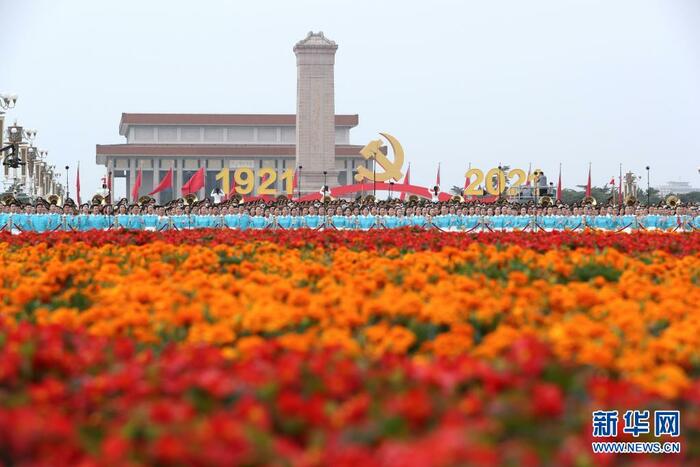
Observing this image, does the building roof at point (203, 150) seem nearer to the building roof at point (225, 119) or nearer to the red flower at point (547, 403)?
the building roof at point (225, 119)

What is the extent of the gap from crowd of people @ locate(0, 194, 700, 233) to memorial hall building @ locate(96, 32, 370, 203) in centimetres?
4365

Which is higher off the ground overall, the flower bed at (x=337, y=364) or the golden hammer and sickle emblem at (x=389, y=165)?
the golden hammer and sickle emblem at (x=389, y=165)

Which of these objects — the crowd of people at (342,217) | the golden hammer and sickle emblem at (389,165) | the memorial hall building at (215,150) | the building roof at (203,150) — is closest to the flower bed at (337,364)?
the crowd of people at (342,217)

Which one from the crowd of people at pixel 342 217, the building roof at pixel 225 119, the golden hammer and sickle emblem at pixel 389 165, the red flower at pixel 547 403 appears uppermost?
the building roof at pixel 225 119

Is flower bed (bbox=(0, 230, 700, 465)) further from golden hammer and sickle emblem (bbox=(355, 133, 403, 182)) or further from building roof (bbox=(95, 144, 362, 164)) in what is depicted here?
building roof (bbox=(95, 144, 362, 164))

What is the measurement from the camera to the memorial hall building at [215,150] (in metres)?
94.5

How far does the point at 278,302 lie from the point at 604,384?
9.48ft

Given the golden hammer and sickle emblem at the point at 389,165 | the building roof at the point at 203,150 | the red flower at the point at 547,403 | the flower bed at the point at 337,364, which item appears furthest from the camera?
the building roof at the point at 203,150

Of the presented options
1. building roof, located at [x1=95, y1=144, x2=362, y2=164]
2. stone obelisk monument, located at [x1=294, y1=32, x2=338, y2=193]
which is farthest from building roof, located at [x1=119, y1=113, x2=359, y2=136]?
stone obelisk monument, located at [x1=294, y1=32, x2=338, y2=193]

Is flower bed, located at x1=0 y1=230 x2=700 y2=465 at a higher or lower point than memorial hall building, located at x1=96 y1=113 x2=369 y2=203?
lower

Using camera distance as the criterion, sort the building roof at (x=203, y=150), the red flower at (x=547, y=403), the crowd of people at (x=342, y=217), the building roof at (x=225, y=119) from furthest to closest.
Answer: the building roof at (x=225, y=119), the building roof at (x=203, y=150), the crowd of people at (x=342, y=217), the red flower at (x=547, y=403)

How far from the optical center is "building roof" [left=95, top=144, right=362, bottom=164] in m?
95.8

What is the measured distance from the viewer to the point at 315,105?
7469 centimetres

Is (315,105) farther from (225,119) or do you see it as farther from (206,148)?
(225,119)
